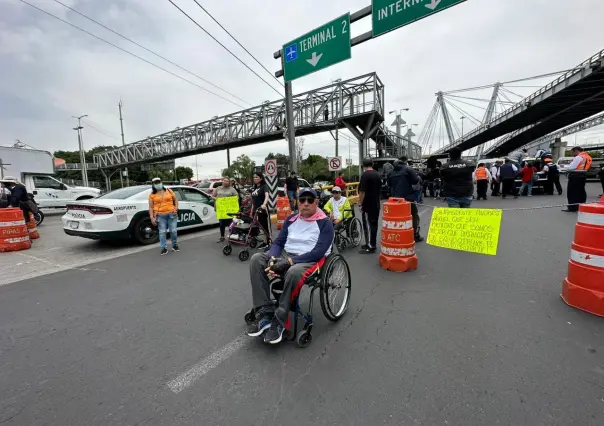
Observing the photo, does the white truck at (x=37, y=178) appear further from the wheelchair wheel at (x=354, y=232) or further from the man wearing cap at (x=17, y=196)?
the wheelchair wheel at (x=354, y=232)

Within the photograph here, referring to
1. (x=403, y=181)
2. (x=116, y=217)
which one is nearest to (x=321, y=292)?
(x=403, y=181)

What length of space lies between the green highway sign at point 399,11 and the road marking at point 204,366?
7.66 m

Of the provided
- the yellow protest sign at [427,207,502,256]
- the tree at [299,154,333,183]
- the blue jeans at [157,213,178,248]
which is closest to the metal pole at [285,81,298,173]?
the blue jeans at [157,213,178,248]

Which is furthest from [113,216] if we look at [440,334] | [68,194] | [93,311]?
[68,194]

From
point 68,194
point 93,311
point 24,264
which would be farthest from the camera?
point 68,194

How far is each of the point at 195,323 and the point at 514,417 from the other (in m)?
2.87

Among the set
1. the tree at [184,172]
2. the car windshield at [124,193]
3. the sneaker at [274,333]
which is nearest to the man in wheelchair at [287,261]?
the sneaker at [274,333]

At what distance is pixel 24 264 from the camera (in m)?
5.70

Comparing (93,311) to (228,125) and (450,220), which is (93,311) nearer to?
(450,220)

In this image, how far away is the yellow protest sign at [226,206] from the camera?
7008mm

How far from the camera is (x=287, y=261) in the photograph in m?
2.79

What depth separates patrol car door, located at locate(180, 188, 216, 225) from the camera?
822cm

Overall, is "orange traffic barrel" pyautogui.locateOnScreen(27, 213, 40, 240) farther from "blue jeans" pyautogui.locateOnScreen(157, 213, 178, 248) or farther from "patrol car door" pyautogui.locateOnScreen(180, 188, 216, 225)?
"blue jeans" pyautogui.locateOnScreen(157, 213, 178, 248)

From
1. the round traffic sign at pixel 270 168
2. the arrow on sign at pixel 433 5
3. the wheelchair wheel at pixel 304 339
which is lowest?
the wheelchair wheel at pixel 304 339
